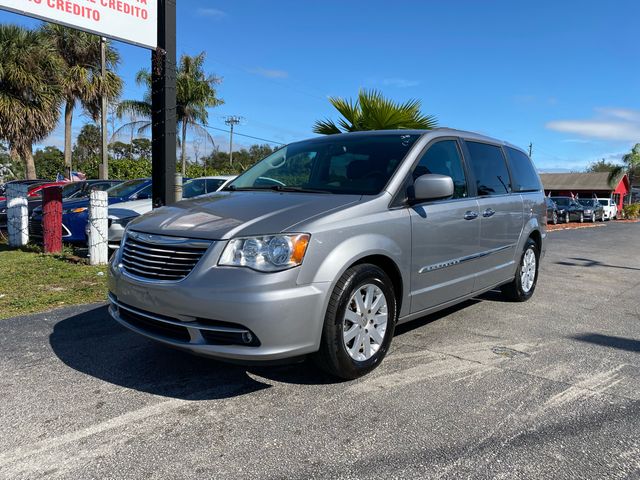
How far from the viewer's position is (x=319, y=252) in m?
3.16

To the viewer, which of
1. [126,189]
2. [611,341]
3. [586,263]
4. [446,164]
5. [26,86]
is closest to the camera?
[446,164]

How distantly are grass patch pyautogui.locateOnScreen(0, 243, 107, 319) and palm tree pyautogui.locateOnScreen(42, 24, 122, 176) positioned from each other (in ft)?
61.6

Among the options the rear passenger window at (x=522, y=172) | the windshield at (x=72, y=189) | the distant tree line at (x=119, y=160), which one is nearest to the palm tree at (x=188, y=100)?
the distant tree line at (x=119, y=160)

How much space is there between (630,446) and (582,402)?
1.80 ft

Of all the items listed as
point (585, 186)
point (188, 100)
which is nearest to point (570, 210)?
point (188, 100)

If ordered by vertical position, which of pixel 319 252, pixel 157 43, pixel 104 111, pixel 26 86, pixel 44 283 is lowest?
pixel 44 283

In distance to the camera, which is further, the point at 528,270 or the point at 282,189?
the point at 528,270

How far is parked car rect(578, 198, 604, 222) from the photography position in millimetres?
31500

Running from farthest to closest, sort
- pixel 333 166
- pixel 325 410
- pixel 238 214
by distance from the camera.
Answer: pixel 333 166, pixel 238 214, pixel 325 410

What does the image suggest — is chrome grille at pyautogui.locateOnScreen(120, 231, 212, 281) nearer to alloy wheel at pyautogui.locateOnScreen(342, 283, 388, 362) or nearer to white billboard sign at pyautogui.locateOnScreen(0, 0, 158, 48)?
alloy wheel at pyautogui.locateOnScreen(342, 283, 388, 362)

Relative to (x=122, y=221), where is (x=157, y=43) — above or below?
above

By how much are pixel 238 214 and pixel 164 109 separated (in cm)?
465

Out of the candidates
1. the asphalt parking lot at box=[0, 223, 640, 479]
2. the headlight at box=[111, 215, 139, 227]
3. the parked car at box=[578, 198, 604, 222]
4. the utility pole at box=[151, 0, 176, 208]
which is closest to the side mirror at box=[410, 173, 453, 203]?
the asphalt parking lot at box=[0, 223, 640, 479]

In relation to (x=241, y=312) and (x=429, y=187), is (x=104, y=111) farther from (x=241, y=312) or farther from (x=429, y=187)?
(x=241, y=312)
